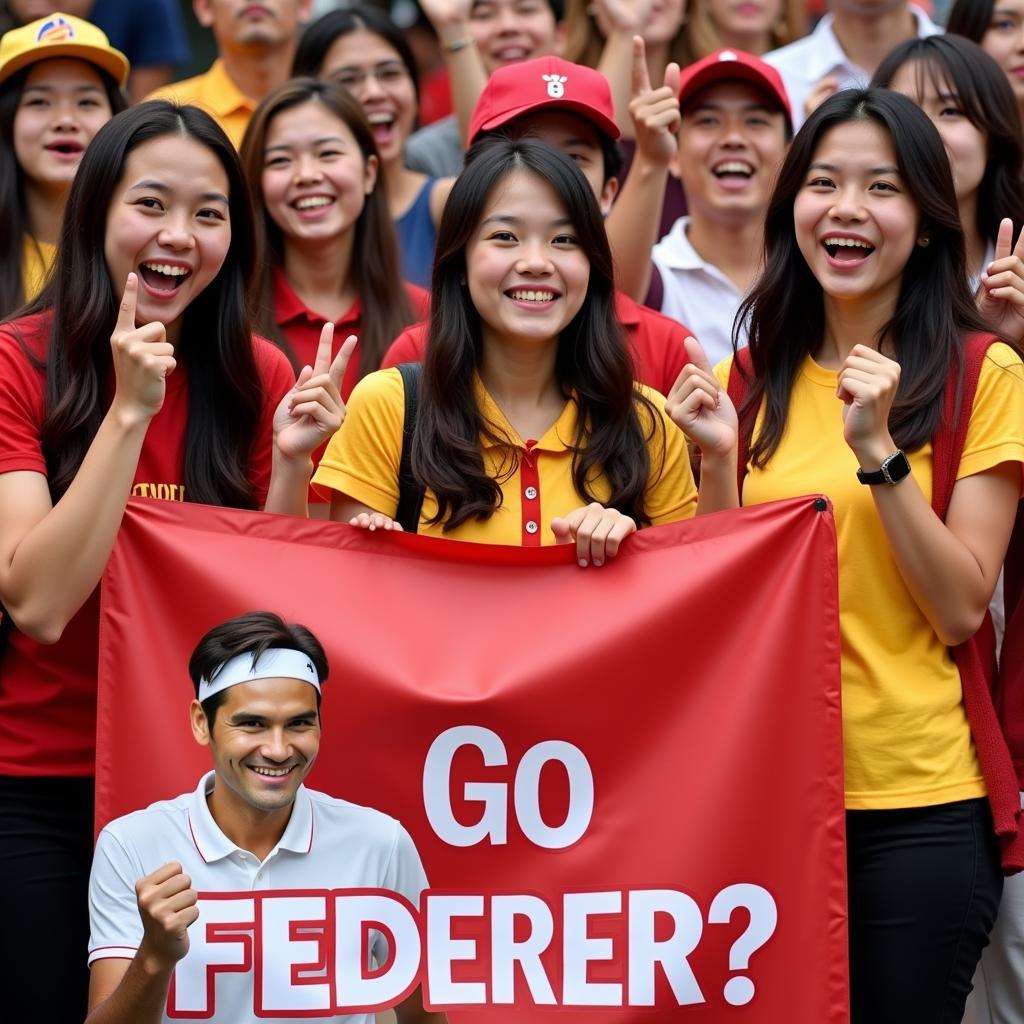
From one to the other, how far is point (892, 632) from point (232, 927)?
5.23 feet

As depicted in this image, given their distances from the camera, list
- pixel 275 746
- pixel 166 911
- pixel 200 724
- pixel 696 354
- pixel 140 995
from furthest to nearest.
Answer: pixel 696 354 < pixel 200 724 < pixel 275 746 < pixel 140 995 < pixel 166 911

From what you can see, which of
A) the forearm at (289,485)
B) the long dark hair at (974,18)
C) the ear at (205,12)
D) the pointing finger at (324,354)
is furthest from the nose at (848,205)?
the ear at (205,12)

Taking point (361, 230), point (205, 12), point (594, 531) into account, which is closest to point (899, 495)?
point (594, 531)

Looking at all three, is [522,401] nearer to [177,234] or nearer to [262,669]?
[177,234]

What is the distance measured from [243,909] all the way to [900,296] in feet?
6.92

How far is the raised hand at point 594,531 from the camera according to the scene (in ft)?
14.2

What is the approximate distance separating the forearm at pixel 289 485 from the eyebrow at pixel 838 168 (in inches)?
55.2

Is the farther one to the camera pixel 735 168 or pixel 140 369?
pixel 735 168

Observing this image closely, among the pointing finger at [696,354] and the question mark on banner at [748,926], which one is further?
the pointing finger at [696,354]

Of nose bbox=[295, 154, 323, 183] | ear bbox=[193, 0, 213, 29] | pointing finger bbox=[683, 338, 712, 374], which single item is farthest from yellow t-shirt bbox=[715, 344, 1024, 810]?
ear bbox=[193, 0, 213, 29]

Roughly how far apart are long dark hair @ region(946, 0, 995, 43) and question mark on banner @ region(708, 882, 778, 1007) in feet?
11.2

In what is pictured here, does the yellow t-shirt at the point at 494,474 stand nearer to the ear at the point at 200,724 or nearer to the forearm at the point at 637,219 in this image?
the ear at the point at 200,724

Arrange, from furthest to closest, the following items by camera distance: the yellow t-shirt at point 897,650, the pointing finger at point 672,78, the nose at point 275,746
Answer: the pointing finger at point 672,78
the yellow t-shirt at point 897,650
the nose at point 275,746

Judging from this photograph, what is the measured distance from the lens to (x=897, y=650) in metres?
4.39
